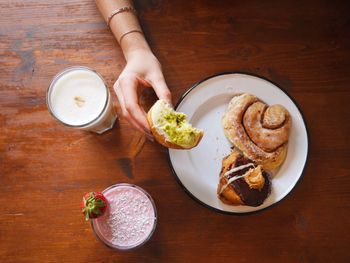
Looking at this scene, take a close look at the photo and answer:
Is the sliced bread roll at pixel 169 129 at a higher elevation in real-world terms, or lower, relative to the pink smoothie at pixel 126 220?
higher

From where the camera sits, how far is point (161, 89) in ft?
A: 4.52

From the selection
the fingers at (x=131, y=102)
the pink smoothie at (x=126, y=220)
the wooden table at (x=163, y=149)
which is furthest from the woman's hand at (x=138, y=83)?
the pink smoothie at (x=126, y=220)

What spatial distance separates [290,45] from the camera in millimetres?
1563

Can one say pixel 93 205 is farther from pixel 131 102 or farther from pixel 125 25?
pixel 125 25

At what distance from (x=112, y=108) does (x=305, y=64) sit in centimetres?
70

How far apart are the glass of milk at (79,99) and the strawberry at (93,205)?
228mm

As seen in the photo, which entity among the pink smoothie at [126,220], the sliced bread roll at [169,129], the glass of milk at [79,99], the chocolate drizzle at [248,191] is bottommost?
the pink smoothie at [126,220]

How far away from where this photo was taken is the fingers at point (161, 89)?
1358mm

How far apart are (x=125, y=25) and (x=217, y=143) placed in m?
0.52

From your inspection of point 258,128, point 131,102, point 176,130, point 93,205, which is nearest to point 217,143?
point 258,128

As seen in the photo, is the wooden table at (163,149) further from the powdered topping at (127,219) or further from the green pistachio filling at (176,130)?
the green pistachio filling at (176,130)

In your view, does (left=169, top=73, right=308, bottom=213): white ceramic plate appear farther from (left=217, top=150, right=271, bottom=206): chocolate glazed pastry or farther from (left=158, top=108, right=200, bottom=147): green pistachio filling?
(left=158, top=108, right=200, bottom=147): green pistachio filling

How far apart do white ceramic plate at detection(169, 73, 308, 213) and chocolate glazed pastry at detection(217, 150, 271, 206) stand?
34 mm

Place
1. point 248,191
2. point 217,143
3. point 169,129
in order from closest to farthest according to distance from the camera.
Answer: point 169,129
point 248,191
point 217,143
